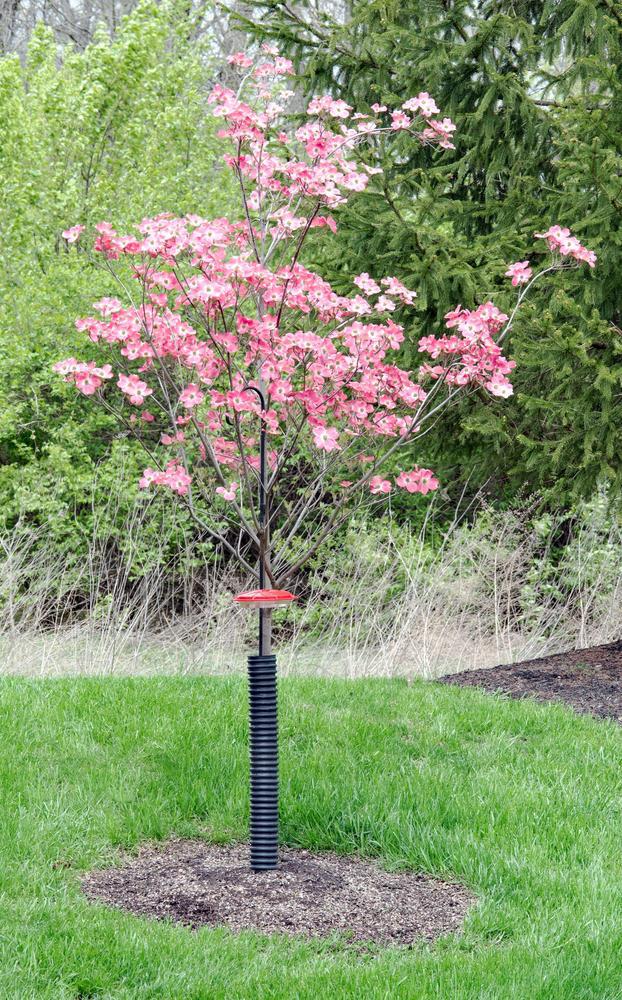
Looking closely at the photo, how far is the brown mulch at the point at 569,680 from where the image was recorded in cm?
573

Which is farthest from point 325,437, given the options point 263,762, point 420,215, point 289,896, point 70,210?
point 70,210

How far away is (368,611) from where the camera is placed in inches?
363

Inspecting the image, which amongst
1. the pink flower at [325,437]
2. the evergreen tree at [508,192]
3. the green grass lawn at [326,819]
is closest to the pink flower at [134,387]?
the pink flower at [325,437]

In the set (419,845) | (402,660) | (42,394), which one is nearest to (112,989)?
(419,845)

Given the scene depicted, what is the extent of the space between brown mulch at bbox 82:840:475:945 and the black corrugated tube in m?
0.08

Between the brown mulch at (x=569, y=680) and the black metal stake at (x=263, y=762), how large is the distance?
93.9 inches

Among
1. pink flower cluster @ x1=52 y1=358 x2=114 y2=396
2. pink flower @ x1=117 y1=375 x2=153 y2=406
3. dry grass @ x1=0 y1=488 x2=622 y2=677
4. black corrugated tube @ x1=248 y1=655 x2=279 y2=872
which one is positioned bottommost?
black corrugated tube @ x1=248 y1=655 x2=279 y2=872

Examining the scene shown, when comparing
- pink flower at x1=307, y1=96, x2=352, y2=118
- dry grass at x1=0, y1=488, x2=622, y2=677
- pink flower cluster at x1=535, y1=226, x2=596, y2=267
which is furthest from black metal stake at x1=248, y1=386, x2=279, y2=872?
dry grass at x1=0, y1=488, x2=622, y2=677

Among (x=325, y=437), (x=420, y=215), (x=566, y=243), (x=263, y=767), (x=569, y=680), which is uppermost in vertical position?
(x=420, y=215)

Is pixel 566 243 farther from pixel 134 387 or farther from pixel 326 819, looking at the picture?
pixel 326 819

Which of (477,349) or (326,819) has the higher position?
(477,349)

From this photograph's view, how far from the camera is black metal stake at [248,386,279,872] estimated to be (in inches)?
140

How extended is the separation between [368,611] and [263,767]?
5.68 m

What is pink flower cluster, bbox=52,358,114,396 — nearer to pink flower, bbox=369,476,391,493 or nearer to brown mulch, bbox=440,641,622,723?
pink flower, bbox=369,476,391,493
